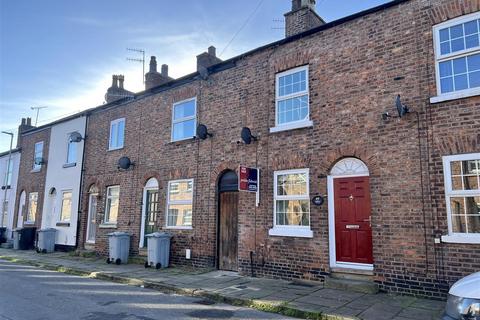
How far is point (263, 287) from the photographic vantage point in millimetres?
8680

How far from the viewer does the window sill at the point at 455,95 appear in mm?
7292

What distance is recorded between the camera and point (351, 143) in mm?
8844

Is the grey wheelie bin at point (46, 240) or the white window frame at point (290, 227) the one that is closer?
the white window frame at point (290, 227)

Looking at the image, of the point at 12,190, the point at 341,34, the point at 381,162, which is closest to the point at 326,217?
the point at 381,162

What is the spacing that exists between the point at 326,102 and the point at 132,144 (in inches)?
344

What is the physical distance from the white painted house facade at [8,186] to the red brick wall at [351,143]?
1500 centimetres

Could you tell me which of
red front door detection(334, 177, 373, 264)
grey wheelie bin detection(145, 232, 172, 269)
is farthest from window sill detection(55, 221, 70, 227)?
red front door detection(334, 177, 373, 264)

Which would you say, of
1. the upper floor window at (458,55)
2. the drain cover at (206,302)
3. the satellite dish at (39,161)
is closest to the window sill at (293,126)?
the upper floor window at (458,55)

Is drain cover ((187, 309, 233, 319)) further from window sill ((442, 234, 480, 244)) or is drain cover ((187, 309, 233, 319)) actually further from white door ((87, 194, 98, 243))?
white door ((87, 194, 98, 243))

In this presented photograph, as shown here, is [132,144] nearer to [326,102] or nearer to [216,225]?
[216,225]

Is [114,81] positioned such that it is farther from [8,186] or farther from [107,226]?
[8,186]

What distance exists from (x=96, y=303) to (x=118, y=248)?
599cm

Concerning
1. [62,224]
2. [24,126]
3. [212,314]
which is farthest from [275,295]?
A: [24,126]

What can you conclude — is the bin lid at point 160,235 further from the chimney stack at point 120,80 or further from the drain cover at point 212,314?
the chimney stack at point 120,80
